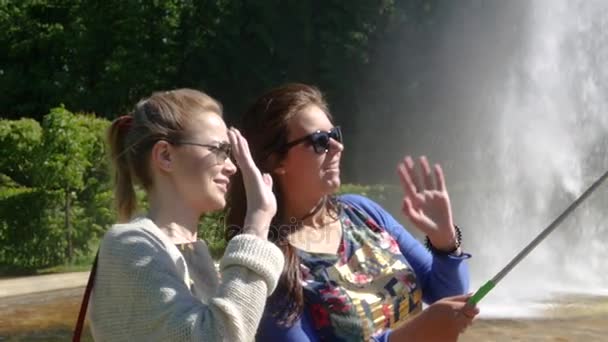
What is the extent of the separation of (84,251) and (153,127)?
35.1 feet

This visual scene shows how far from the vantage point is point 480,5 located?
78.3 feet

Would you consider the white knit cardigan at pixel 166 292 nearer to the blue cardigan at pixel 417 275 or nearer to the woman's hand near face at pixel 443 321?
the blue cardigan at pixel 417 275

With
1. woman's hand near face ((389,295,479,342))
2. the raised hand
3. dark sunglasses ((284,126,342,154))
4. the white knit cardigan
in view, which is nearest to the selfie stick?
woman's hand near face ((389,295,479,342))

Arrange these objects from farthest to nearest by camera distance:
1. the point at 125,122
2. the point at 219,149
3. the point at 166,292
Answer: the point at 125,122
the point at 219,149
the point at 166,292

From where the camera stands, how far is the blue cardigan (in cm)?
216

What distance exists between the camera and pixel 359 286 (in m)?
2.26

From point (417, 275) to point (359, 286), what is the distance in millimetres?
238

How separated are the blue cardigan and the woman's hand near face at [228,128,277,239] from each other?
0.91 feet

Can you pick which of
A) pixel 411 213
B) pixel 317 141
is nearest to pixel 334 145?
pixel 317 141

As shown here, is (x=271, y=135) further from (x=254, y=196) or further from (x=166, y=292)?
(x=166, y=292)

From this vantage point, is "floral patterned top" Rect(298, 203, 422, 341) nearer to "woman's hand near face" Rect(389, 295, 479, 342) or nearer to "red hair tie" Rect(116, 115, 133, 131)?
"woman's hand near face" Rect(389, 295, 479, 342)

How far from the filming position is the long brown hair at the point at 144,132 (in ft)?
6.99

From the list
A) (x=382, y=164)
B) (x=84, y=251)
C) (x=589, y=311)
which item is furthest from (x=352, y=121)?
(x=589, y=311)

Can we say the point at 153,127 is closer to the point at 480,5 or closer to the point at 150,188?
the point at 150,188
